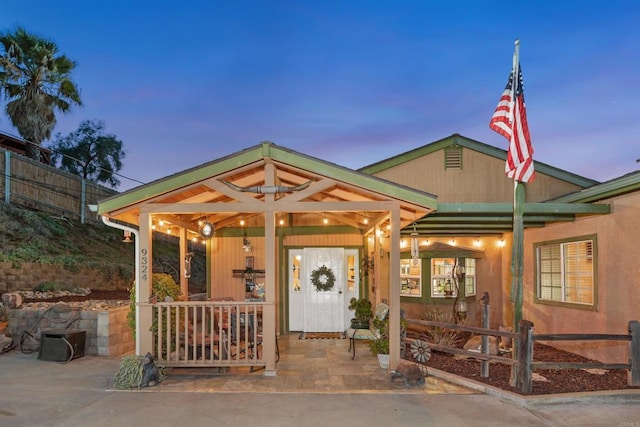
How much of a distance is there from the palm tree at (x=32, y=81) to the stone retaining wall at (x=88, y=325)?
407 inches

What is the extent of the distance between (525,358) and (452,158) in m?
5.18

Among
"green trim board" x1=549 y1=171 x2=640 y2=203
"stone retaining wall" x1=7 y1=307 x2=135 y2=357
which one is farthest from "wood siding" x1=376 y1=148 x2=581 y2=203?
"stone retaining wall" x1=7 y1=307 x2=135 y2=357

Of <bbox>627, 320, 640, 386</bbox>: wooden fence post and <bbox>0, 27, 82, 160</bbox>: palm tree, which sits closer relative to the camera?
<bbox>627, 320, 640, 386</bbox>: wooden fence post

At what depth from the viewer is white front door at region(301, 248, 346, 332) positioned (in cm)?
1066

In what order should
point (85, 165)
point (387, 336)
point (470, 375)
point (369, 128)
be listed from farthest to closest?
point (85, 165)
point (369, 128)
point (387, 336)
point (470, 375)

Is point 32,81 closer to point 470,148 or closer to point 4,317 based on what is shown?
point 4,317

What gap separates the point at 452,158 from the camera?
32.5ft

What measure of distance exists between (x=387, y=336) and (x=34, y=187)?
13.7 metres

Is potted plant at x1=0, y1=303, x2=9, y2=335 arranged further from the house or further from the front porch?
the front porch

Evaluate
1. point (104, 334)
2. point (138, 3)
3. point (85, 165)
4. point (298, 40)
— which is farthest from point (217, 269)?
point (85, 165)

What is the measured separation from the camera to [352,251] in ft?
35.6

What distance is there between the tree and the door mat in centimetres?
1783

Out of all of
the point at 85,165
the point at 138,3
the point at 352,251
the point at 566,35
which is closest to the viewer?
the point at 352,251

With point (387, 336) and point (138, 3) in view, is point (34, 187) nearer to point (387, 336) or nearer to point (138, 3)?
point (138, 3)
